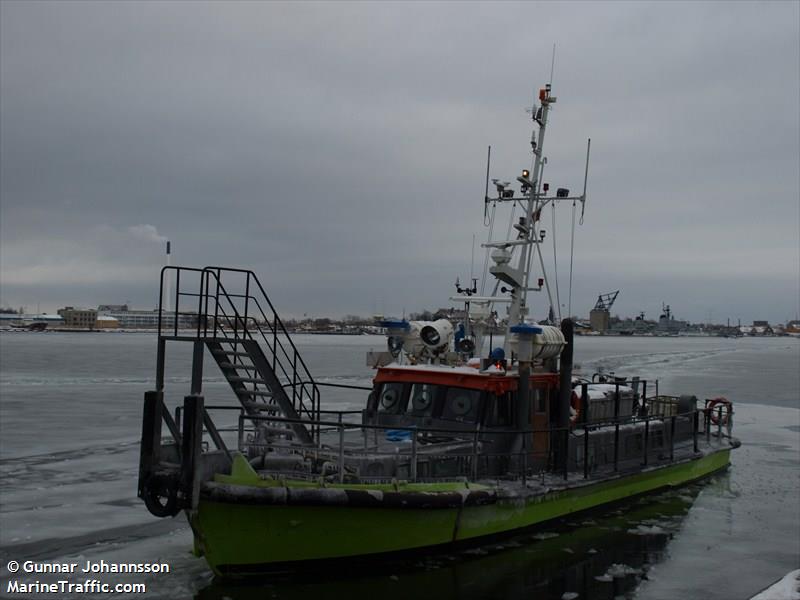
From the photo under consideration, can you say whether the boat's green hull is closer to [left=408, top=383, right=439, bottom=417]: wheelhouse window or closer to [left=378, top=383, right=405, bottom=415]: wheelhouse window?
[left=408, top=383, right=439, bottom=417]: wheelhouse window

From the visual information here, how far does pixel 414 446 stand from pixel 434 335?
12.3ft

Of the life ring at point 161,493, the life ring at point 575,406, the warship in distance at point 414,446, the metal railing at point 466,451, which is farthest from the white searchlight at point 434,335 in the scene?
the life ring at point 161,493

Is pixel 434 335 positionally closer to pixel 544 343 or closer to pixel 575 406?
pixel 544 343

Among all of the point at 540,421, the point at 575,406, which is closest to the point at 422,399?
the point at 540,421

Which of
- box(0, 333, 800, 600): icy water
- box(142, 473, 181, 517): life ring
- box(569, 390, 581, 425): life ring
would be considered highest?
box(569, 390, 581, 425): life ring

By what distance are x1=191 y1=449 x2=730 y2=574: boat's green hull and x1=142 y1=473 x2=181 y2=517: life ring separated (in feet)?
1.18

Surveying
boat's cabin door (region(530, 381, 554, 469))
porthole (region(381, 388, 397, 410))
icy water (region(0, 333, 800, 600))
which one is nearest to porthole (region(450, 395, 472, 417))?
porthole (region(381, 388, 397, 410))

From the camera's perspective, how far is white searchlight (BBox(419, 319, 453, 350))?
48.8ft

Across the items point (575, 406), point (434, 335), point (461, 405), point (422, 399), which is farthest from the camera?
point (575, 406)

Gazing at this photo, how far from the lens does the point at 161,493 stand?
1007 cm

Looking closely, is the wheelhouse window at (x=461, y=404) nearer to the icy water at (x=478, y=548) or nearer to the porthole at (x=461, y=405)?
the porthole at (x=461, y=405)

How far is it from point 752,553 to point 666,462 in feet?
13.1

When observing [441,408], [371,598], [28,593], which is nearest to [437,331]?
[441,408]

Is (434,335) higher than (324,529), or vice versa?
(434,335)
